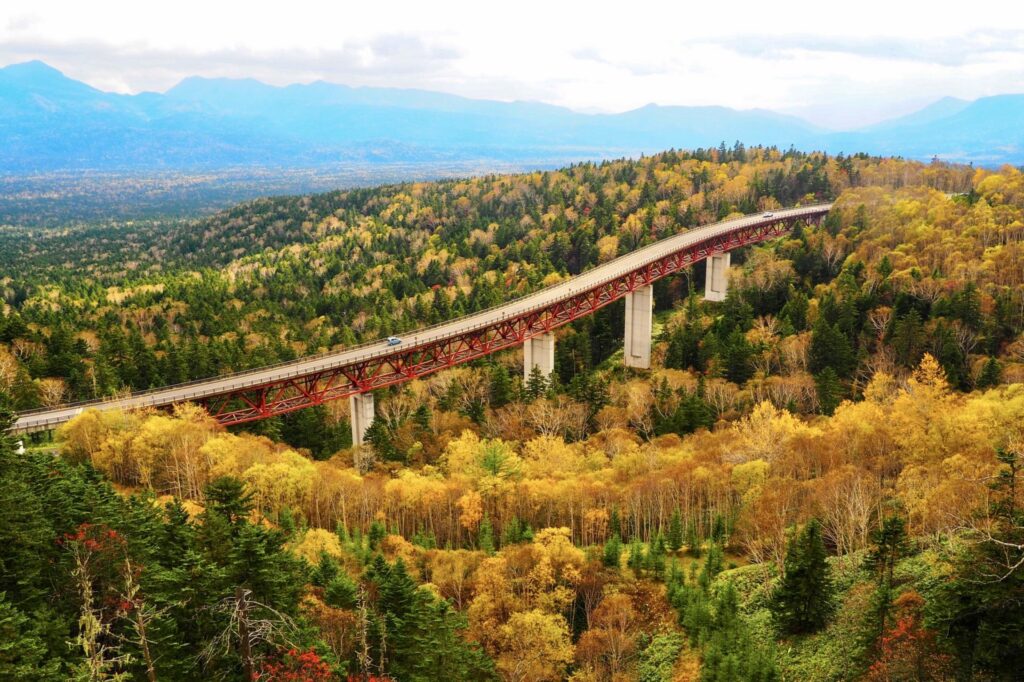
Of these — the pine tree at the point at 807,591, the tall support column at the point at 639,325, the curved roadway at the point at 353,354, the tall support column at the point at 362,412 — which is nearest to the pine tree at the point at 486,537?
the pine tree at the point at 807,591

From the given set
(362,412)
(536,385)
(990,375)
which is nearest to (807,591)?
(990,375)

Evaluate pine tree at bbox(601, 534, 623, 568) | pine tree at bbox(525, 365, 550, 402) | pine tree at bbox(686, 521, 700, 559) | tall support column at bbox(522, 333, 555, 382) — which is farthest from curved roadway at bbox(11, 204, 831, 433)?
pine tree at bbox(686, 521, 700, 559)

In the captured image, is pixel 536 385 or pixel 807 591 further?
pixel 536 385

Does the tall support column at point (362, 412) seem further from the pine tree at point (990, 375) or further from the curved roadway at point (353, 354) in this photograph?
the pine tree at point (990, 375)

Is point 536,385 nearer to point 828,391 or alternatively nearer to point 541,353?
point 541,353

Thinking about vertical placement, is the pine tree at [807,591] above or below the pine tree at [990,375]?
below

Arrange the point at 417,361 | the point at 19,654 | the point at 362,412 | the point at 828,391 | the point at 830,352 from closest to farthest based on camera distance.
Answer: the point at 19,654 → the point at 828,391 → the point at 362,412 → the point at 830,352 → the point at 417,361
